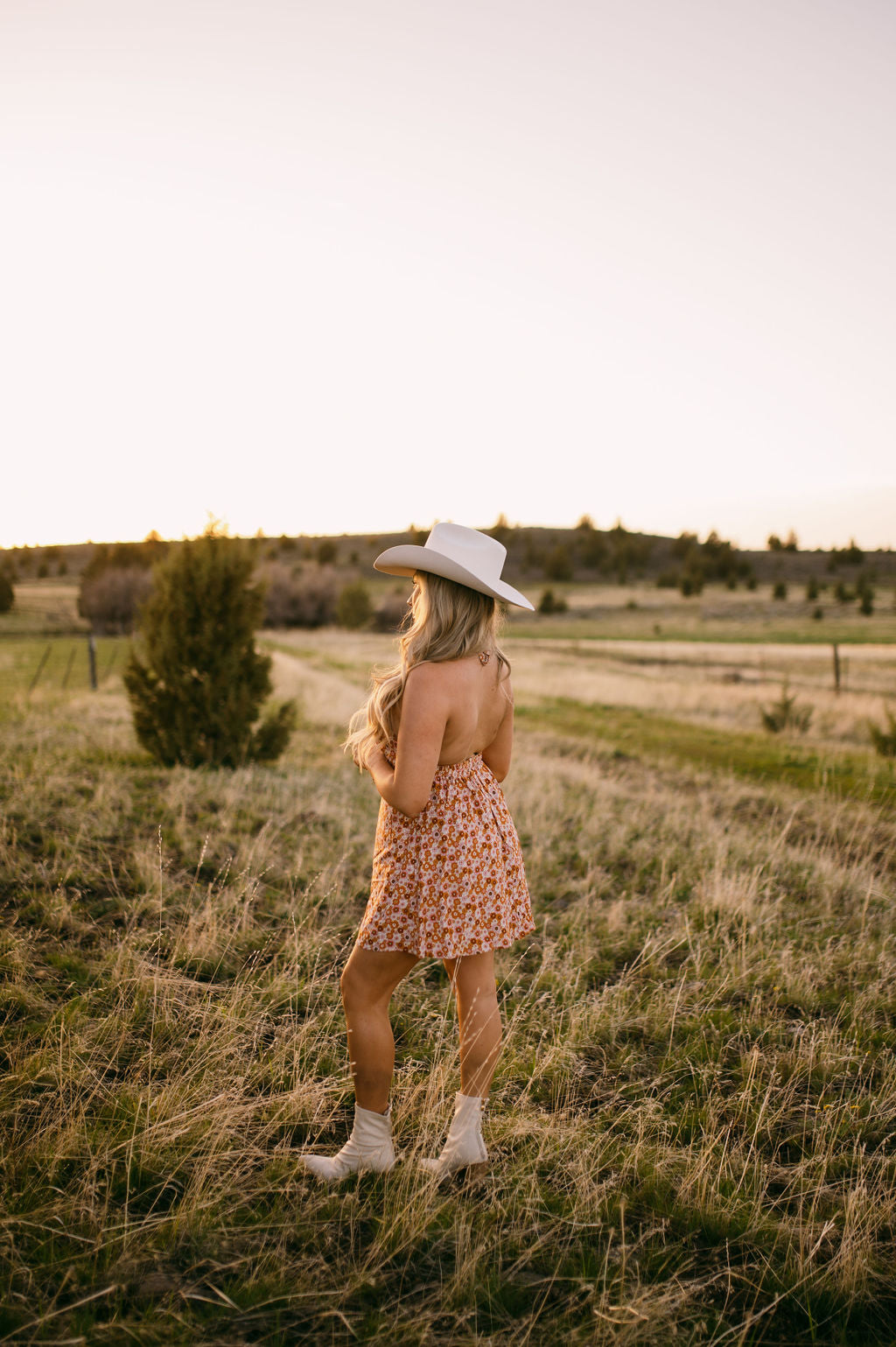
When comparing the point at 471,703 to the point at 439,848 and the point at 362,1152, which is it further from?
the point at 362,1152

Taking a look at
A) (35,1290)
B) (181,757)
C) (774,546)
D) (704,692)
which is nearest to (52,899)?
(35,1290)

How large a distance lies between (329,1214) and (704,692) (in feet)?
64.2

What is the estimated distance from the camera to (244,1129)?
279cm

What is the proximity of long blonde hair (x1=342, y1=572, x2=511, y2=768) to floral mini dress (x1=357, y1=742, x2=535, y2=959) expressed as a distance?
108 mm

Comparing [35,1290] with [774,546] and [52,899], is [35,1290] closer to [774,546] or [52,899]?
[52,899]

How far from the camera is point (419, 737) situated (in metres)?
2.32

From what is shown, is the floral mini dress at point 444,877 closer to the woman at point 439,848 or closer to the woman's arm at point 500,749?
the woman at point 439,848

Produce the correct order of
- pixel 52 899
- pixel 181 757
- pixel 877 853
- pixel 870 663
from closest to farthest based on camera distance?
pixel 52 899, pixel 877 853, pixel 181 757, pixel 870 663

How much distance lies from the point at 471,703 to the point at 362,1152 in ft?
5.07

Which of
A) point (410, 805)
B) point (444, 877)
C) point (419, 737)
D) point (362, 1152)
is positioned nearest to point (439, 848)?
point (444, 877)

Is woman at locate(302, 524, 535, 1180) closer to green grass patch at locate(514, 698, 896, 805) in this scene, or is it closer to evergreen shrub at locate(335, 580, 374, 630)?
green grass patch at locate(514, 698, 896, 805)

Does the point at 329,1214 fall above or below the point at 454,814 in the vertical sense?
below

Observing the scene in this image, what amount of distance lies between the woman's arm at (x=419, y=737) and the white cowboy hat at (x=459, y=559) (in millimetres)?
302

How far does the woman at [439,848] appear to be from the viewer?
240cm
